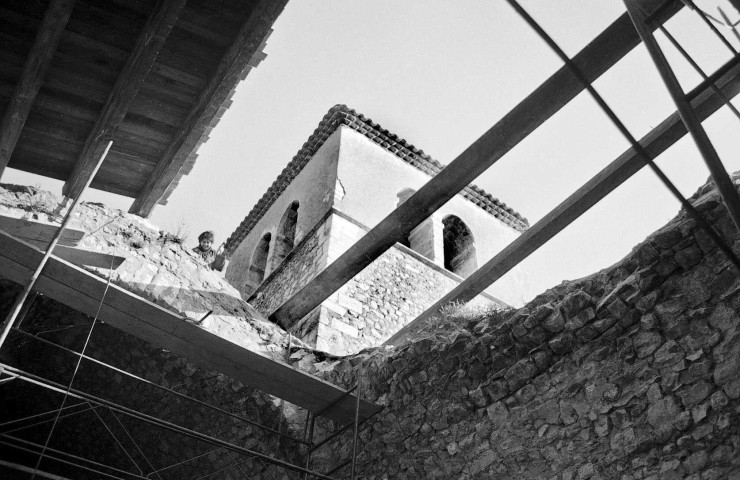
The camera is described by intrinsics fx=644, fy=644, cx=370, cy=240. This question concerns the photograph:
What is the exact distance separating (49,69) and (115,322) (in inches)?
81.7

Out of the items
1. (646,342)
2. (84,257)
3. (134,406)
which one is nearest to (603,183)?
(646,342)

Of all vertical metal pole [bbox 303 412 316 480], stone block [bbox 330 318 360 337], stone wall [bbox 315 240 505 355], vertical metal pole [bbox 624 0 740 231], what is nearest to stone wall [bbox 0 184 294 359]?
vertical metal pole [bbox 303 412 316 480]

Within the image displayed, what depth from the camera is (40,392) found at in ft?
21.9

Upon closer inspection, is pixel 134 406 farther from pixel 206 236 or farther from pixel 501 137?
pixel 501 137

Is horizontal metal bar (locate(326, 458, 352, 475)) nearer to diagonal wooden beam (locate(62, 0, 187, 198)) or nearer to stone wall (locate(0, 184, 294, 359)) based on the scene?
stone wall (locate(0, 184, 294, 359))

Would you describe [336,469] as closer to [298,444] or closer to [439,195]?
[298,444]

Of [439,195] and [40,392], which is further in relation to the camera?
[40,392]

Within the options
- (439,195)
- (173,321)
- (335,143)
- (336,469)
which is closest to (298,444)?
(336,469)

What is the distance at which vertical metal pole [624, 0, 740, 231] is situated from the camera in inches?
93.4

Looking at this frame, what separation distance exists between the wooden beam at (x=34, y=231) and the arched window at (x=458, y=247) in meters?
8.78

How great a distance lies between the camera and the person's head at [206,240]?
862cm

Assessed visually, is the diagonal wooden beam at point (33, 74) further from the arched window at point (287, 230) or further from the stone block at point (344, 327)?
the arched window at point (287, 230)

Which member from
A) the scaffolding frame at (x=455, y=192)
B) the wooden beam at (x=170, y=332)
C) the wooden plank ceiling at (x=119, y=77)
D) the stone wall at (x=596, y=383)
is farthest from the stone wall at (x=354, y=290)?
the wooden plank ceiling at (x=119, y=77)

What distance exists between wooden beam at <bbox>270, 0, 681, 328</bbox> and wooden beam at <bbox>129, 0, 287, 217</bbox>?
7.06 feet
